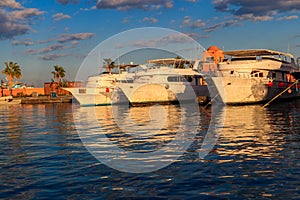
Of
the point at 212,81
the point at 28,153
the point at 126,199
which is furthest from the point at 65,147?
the point at 212,81

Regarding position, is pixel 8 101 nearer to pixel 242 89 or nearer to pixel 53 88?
pixel 53 88

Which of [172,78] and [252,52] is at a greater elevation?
[252,52]

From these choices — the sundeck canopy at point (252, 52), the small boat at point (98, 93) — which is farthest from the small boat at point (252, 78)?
the small boat at point (98, 93)

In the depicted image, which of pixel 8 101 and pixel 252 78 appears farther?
pixel 8 101

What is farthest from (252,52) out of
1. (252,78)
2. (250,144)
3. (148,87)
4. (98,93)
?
(250,144)

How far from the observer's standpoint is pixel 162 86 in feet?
166

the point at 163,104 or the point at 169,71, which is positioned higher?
the point at 169,71

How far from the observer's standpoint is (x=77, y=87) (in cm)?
5697

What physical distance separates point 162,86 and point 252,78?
14.5 metres

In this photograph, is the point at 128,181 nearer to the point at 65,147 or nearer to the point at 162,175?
the point at 162,175

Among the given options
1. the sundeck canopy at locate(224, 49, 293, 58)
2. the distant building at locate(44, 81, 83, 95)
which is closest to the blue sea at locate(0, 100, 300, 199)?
the sundeck canopy at locate(224, 49, 293, 58)

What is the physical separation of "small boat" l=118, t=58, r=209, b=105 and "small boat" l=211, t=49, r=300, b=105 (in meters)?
7.39

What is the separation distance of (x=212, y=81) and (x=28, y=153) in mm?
29807

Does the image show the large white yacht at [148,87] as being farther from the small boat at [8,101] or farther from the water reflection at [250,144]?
the water reflection at [250,144]
